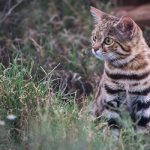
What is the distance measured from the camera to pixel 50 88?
6340mm

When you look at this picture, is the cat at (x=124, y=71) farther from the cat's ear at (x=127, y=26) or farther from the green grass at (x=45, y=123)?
the green grass at (x=45, y=123)

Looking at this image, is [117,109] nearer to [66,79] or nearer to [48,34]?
[66,79]

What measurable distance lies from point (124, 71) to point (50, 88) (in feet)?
2.43

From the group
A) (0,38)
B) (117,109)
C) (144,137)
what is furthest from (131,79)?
(0,38)

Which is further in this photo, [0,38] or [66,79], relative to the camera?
[0,38]

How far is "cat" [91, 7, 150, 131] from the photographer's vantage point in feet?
20.8

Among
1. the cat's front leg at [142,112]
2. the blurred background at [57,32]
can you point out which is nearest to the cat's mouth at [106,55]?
the cat's front leg at [142,112]

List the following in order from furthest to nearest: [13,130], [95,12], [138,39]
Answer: [95,12] < [138,39] < [13,130]

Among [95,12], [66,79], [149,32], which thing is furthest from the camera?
[149,32]

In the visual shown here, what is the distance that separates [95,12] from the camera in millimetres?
6871

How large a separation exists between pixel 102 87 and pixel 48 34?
2863 millimetres

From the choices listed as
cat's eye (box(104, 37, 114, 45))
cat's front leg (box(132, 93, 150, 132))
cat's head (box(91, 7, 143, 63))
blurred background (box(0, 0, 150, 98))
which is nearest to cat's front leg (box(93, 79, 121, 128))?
cat's front leg (box(132, 93, 150, 132))

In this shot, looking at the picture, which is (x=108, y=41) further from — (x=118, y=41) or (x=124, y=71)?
(x=124, y=71)

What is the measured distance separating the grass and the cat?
290 millimetres
